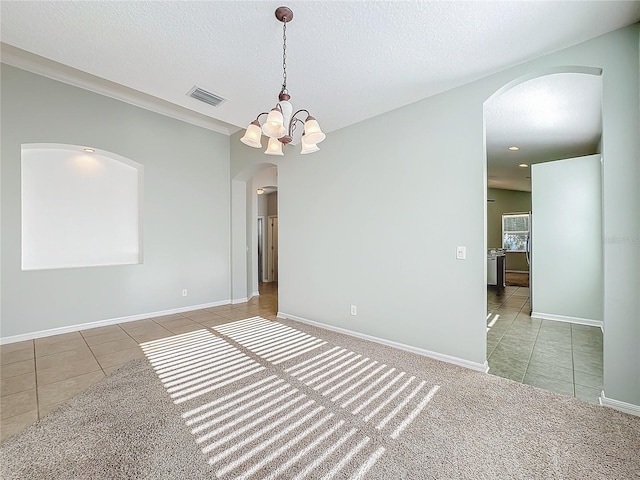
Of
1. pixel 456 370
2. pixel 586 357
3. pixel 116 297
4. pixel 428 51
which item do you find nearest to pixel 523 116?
pixel 428 51

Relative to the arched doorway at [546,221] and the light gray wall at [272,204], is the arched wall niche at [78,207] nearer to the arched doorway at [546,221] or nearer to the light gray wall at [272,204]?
the light gray wall at [272,204]

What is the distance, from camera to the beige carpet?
1.58 metres

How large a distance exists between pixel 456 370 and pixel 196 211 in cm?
471

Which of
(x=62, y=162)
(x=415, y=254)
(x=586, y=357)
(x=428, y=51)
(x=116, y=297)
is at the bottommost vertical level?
(x=586, y=357)

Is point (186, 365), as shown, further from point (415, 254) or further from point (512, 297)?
point (512, 297)

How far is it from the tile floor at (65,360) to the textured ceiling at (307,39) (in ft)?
9.09

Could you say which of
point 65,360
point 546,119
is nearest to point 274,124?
point 65,360

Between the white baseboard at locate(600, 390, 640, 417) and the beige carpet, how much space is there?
0.21 feet

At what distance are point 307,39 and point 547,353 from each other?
3.99 m

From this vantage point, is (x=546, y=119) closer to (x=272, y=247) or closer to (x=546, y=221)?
(x=546, y=221)

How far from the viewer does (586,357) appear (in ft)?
10.3

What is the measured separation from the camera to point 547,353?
324cm

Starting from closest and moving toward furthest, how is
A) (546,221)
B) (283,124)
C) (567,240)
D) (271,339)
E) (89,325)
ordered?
1. (283,124)
2. (271,339)
3. (89,325)
4. (567,240)
5. (546,221)

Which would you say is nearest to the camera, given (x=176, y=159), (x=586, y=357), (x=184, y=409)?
(x=184, y=409)
